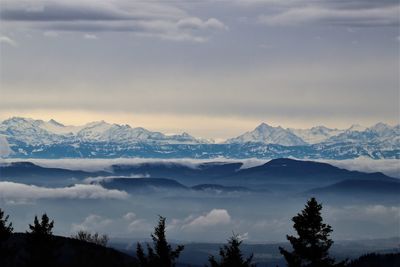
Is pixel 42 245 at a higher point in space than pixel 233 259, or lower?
higher

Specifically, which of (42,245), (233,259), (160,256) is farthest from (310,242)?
(42,245)

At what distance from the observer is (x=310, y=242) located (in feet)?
315

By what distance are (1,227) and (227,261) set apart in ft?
129

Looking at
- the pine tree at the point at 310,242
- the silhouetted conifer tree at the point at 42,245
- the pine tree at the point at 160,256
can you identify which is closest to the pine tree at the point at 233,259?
the pine tree at the point at 310,242

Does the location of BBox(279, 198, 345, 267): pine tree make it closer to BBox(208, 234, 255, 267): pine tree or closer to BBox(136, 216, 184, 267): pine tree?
BBox(208, 234, 255, 267): pine tree

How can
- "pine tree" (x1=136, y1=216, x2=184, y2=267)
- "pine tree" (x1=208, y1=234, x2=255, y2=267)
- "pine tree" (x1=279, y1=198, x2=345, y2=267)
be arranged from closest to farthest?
"pine tree" (x1=279, y1=198, x2=345, y2=267), "pine tree" (x1=208, y1=234, x2=255, y2=267), "pine tree" (x1=136, y1=216, x2=184, y2=267)

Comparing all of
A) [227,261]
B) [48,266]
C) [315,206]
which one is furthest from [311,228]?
[48,266]

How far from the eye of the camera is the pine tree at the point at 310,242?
94.4 meters

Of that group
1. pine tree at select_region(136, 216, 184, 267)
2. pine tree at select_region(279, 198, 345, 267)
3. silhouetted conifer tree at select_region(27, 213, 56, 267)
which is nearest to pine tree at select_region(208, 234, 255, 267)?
pine tree at select_region(279, 198, 345, 267)

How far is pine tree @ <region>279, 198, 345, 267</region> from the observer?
94.4 m

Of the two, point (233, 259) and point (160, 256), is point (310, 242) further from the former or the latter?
point (160, 256)

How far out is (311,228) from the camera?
3799 inches

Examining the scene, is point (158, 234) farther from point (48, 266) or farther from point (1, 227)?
point (1, 227)

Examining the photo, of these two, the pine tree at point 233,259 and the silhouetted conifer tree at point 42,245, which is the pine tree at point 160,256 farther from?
the silhouetted conifer tree at point 42,245
